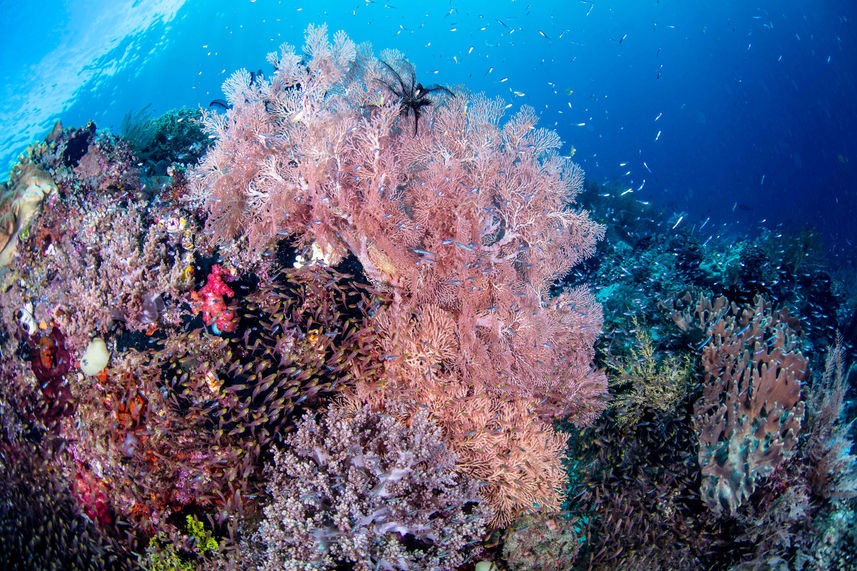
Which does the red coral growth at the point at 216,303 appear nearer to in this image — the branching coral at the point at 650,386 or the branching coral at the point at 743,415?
the branching coral at the point at 650,386

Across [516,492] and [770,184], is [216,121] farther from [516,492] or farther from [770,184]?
[770,184]

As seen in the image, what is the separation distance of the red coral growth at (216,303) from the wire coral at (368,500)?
1878 millimetres

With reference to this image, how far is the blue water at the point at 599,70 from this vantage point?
46125 mm

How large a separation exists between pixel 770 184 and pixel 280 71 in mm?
113718

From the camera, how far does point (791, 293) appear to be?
1028cm

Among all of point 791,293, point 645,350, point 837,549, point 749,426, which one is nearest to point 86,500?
point 645,350

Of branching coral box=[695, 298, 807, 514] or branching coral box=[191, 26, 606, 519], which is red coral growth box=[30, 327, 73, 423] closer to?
branching coral box=[191, 26, 606, 519]

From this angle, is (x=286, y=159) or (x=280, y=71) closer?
(x=286, y=159)

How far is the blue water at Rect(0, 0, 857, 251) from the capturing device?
46.1 meters

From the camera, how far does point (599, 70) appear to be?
101 m

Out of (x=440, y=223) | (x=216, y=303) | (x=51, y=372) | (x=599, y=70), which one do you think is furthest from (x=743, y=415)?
(x=599, y=70)

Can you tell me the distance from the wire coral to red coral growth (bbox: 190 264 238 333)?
1878mm

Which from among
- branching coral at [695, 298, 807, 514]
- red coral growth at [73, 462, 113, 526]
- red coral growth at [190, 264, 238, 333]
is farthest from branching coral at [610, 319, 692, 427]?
red coral growth at [73, 462, 113, 526]

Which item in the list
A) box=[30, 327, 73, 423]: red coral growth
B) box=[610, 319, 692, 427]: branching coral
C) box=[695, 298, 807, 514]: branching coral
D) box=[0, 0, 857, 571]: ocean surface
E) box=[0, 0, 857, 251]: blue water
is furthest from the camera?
box=[0, 0, 857, 251]: blue water
